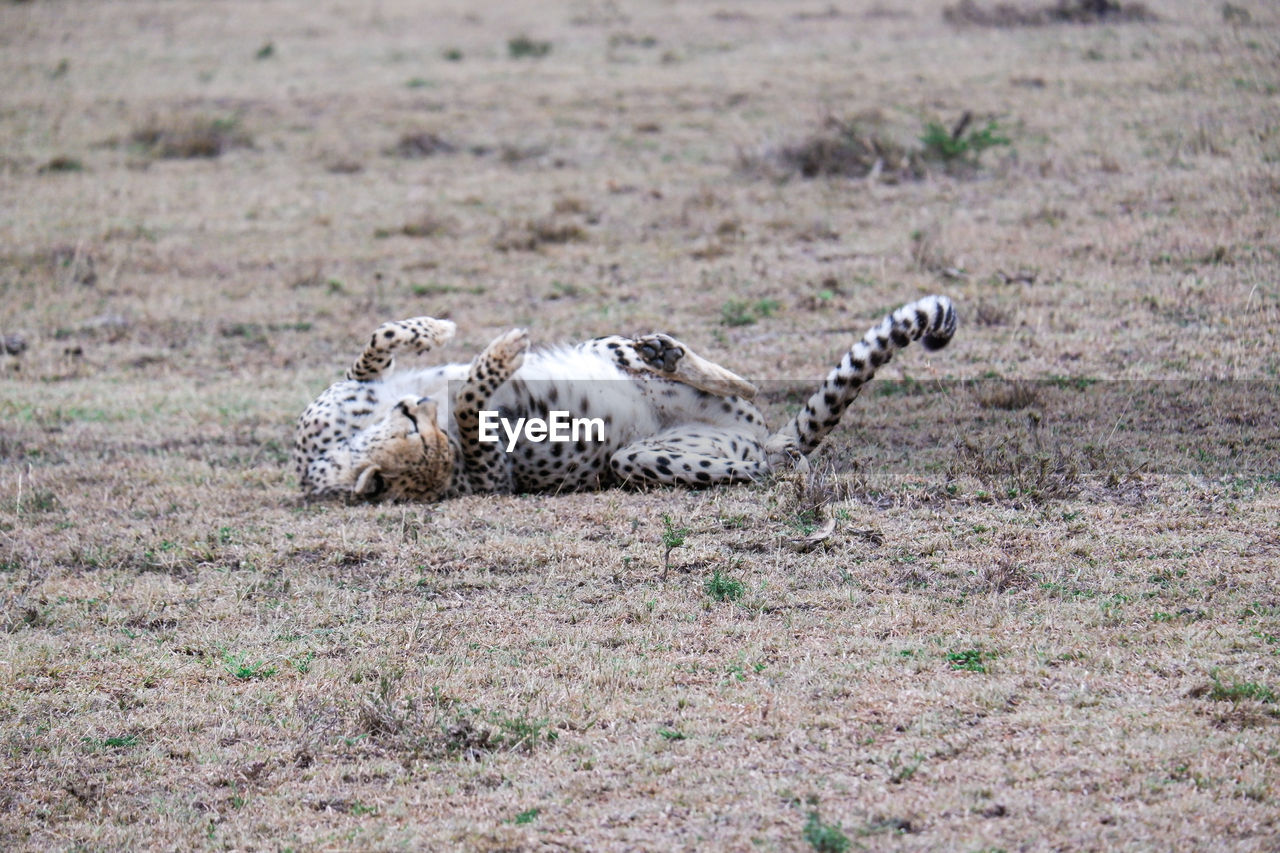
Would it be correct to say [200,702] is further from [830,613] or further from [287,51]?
[287,51]

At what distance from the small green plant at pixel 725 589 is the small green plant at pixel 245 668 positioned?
1537 millimetres

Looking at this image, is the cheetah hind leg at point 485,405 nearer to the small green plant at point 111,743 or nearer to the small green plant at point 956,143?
the small green plant at point 111,743

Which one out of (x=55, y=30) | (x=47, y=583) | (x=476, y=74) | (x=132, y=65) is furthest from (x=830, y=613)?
(x=55, y=30)

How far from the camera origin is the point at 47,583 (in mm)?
5523

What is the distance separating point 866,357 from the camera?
6.30 metres

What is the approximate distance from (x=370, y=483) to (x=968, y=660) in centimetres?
298

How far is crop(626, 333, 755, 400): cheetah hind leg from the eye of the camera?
6.38 meters

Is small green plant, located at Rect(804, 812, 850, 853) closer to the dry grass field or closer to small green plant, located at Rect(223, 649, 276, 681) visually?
the dry grass field

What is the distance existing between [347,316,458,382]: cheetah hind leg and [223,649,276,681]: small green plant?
219 centimetres

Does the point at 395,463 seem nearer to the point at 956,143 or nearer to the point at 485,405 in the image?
the point at 485,405

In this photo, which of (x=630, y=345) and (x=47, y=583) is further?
(x=630, y=345)

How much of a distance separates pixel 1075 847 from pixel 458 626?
2316 millimetres

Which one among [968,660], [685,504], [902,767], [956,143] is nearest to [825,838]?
[902,767]

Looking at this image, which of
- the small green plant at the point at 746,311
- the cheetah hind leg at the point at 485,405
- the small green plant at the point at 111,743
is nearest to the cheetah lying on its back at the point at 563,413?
the cheetah hind leg at the point at 485,405
